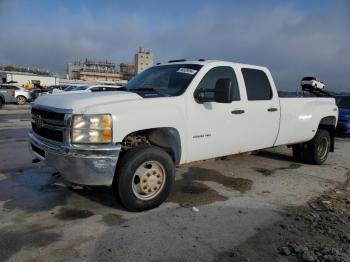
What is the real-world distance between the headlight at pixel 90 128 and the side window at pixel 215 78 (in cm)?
168

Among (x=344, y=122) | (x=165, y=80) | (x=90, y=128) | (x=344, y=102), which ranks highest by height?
(x=165, y=80)

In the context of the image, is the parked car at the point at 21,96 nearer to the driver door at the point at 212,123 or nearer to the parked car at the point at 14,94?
the parked car at the point at 14,94

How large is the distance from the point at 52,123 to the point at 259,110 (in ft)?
11.2

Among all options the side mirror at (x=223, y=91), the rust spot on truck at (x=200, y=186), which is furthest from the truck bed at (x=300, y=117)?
the side mirror at (x=223, y=91)

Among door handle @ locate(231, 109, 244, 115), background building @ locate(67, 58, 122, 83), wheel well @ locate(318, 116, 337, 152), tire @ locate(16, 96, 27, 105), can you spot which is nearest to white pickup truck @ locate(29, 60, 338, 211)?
door handle @ locate(231, 109, 244, 115)

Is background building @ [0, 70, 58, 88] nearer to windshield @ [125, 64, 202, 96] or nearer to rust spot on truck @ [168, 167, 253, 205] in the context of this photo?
rust spot on truck @ [168, 167, 253, 205]

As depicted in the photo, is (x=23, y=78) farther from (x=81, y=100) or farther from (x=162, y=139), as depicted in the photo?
(x=81, y=100)

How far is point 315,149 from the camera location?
7945 millimetres

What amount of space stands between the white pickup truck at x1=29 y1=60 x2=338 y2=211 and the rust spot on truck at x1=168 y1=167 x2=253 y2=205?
59 centimetres

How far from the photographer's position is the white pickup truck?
13.8 ft

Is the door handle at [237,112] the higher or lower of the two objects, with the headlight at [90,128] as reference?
higher

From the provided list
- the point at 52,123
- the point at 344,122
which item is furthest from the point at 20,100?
the point at 52,123

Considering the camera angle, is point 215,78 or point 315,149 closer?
point 215,78

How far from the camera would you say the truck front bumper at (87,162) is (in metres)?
4.16
